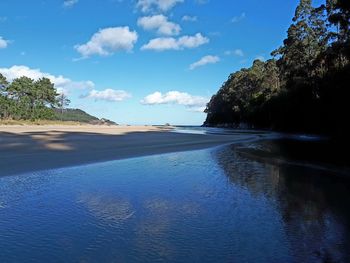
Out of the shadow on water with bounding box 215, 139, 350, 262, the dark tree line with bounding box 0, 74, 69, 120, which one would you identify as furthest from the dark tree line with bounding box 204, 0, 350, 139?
the dark tree line with bounding box 0, 74, 69, 120

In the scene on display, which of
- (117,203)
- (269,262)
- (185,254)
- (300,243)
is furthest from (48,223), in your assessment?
(300,243)

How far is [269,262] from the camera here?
514cm

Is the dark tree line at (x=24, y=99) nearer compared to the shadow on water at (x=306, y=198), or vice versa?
the shadow on water at (x=306, y=198)

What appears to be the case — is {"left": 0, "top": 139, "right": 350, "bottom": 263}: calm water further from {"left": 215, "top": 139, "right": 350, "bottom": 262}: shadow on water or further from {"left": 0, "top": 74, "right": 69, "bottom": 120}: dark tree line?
{"left": 0, "top": 74, "right": 69, "bottom": 120}: dark tree line

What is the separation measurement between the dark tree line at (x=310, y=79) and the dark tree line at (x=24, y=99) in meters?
52.8

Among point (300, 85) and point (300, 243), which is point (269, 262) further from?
point (300, 85)

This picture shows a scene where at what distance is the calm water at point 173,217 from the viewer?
18.1 feet

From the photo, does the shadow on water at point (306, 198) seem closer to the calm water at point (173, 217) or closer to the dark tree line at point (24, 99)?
the calm water at point (173, 217)

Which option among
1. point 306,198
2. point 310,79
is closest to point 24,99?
point 310,79

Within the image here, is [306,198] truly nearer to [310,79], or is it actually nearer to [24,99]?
[310,79]

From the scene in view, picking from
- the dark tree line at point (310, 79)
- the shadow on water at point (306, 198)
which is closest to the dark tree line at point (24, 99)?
the dark tree line at point (310, 79)

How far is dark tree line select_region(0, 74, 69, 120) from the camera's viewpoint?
269 ft

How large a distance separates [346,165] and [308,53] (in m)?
42.5

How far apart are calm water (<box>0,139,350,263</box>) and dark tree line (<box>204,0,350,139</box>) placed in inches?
829
